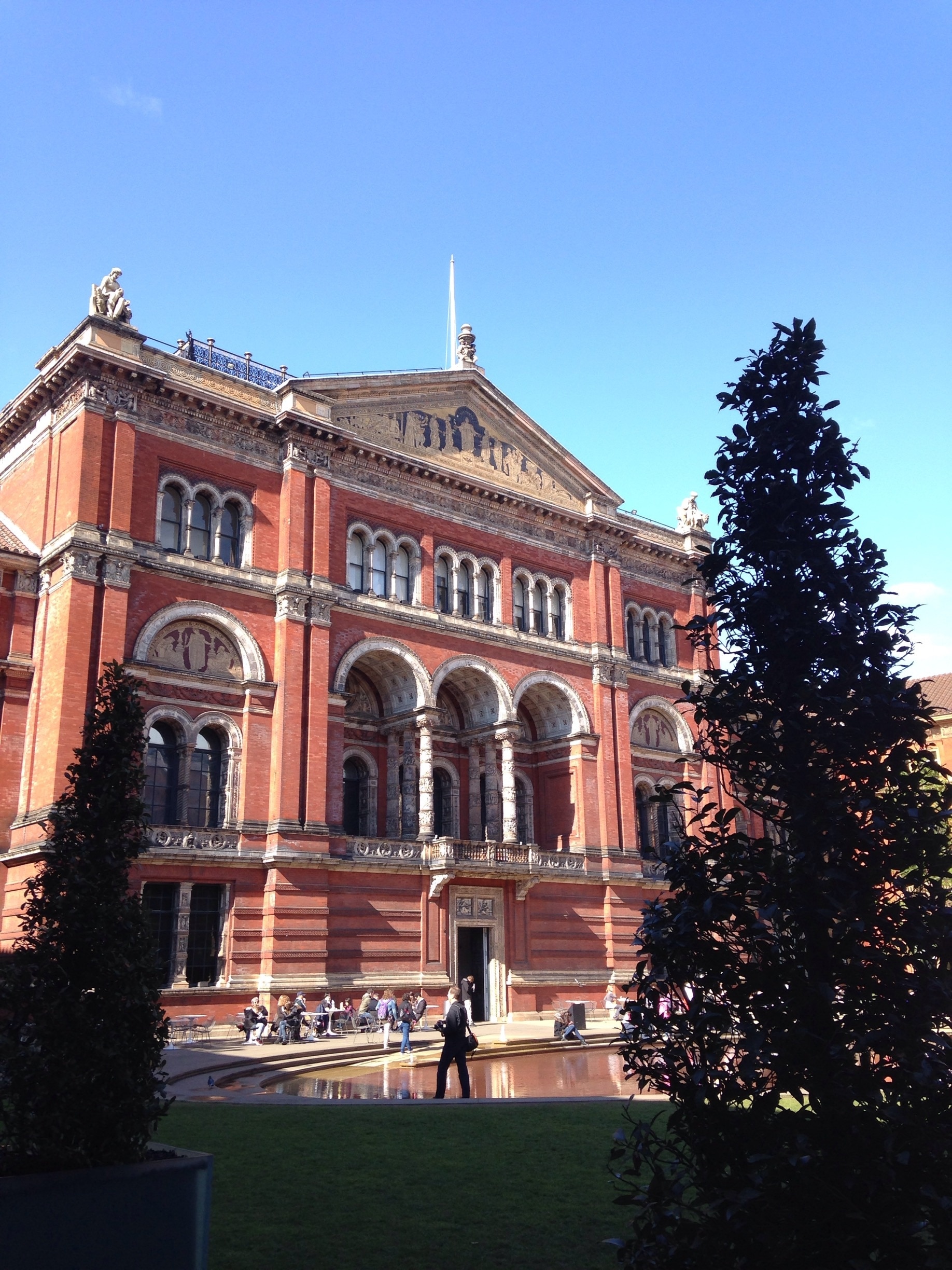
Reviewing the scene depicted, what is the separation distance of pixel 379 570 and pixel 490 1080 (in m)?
17.6

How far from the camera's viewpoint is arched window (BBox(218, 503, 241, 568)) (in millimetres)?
31609

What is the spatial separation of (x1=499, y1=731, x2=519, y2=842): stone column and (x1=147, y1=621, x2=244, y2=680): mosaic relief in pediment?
32.4ft

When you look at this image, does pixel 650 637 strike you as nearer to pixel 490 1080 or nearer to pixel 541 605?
pixel 541 605

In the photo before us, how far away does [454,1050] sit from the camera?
16.8 meters

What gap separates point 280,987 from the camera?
28234mm

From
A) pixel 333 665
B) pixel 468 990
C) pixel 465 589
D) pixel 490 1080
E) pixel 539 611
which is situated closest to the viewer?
pixel 490 1080

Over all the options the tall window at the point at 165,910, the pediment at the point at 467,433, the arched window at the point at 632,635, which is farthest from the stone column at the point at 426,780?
the arched window at the point at 632,635

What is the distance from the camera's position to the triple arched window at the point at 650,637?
4303 cm

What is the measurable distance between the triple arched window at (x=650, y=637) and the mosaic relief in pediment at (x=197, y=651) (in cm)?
1732

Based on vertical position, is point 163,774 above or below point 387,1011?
above

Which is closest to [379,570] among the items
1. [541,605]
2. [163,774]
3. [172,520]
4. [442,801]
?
[172,520]

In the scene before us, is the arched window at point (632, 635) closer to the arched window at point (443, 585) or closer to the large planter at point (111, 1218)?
the arched window at point (443, 585)

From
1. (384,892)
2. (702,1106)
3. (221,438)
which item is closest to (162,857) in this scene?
(384,892)

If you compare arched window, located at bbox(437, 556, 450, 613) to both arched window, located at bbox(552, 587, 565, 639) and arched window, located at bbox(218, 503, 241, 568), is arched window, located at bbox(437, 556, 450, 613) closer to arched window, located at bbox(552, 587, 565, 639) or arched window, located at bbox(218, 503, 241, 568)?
arched window, located at bbox(552, 587, 565, 639)
